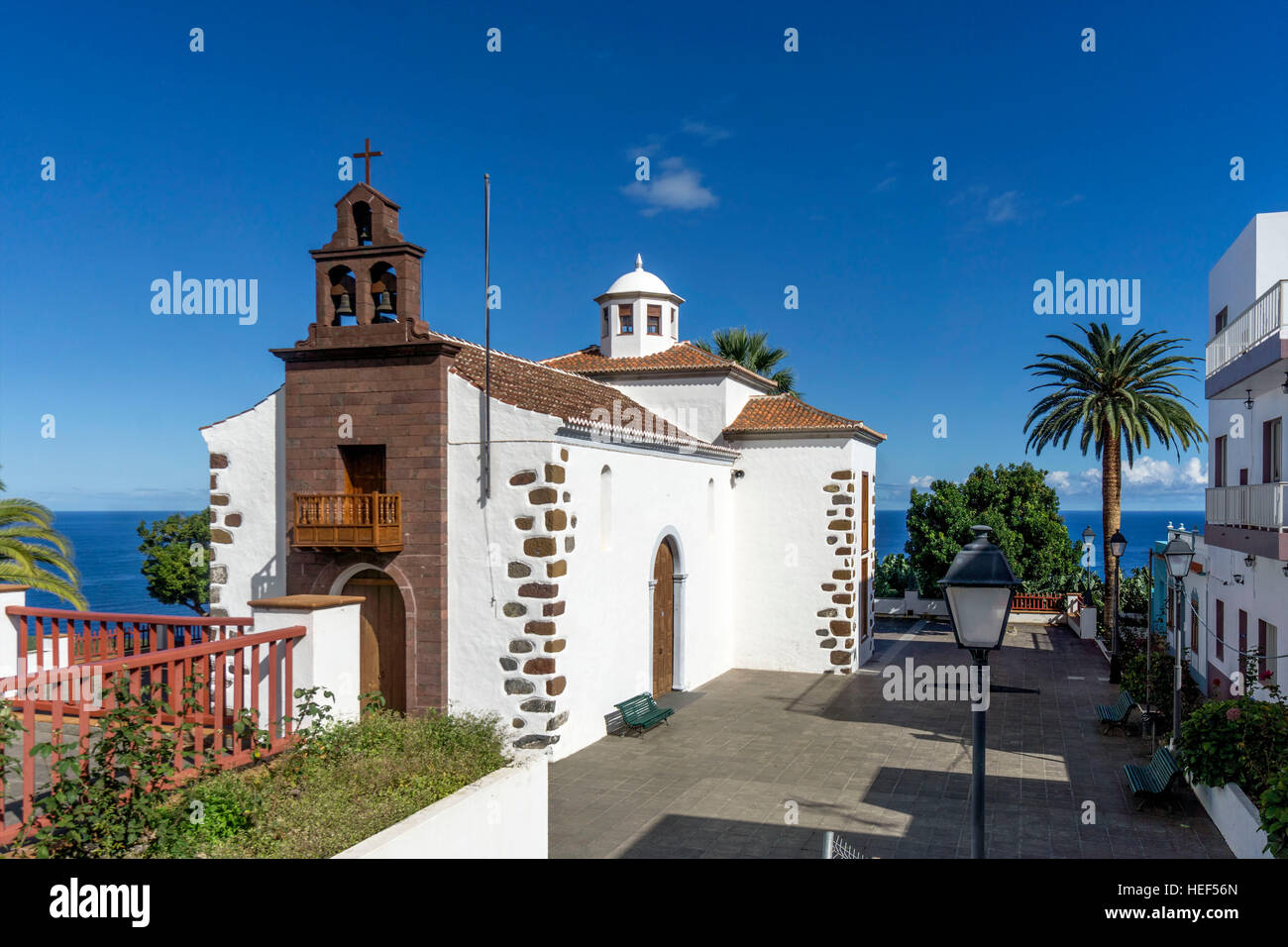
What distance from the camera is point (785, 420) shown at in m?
21.0

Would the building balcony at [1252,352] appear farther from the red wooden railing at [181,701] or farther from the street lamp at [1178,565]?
the red wooden railing at [181,701]

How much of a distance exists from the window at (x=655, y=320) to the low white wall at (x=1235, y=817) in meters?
14.8

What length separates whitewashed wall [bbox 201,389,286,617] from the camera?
1410cm

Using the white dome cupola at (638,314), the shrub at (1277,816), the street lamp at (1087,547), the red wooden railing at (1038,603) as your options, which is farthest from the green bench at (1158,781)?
the red wooden railing at (1038,603)

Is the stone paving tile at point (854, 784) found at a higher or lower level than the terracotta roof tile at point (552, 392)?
lower

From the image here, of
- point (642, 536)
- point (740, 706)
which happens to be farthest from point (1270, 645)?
point (642, 536)

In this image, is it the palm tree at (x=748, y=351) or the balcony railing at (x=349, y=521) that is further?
the palm tree at (x=748, y=351)

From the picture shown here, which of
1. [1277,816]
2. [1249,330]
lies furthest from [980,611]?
[1249,330]

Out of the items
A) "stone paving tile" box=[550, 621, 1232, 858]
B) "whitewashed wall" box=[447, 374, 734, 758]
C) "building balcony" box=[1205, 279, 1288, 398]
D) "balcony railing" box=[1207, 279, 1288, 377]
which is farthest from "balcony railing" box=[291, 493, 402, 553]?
"balcony railing" box=[1207, 279, 1288, 377]

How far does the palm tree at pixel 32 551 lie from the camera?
16.8 meters

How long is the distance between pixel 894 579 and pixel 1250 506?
22170 mm

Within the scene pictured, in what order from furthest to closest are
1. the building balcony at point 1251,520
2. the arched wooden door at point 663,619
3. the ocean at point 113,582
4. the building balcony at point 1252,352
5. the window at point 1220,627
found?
the ocean at point 113,582
the window at point 1220,627
the arched wooden door at point 663,619
the building balcony at point 1252,352
the building balcony at point 1251,520

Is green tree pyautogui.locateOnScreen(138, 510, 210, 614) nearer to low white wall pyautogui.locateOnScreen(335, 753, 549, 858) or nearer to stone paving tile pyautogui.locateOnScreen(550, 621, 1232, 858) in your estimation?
stone paving tile pyautogui.locateOnScreen(550, 621, 1232, 858)
